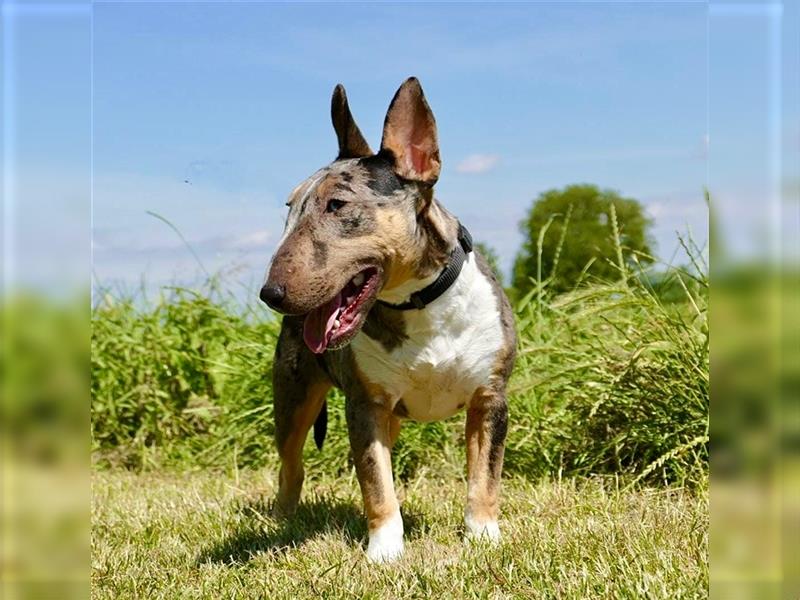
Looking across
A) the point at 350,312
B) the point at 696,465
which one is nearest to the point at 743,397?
the point at 350,312

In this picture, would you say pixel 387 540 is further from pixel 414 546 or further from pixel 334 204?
pixel 334 204

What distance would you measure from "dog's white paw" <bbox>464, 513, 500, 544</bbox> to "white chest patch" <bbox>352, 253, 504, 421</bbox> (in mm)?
558

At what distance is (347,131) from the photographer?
448cm

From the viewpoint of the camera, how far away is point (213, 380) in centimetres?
826

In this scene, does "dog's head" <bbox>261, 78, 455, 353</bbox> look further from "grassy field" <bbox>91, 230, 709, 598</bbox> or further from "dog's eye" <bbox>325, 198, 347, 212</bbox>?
"grassy field" <bbox>91, 230, 709, 598</bbox>

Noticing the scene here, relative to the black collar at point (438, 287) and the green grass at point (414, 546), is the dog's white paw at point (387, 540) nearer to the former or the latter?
the green grass at point (414, 546)

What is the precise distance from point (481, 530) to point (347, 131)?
1938mm

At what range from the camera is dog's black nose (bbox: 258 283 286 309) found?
381cm

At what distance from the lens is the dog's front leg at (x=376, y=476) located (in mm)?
4414

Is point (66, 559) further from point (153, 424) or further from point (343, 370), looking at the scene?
point (153, 424)

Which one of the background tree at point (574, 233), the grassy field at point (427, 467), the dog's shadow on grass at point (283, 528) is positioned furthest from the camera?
the background tree at point (574, 233)

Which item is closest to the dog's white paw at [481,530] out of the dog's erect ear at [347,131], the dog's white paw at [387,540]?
the dog's white paw at [387,540]

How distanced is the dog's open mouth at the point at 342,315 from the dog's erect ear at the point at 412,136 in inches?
19.9

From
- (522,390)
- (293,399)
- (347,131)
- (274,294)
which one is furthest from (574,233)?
(274,294)
